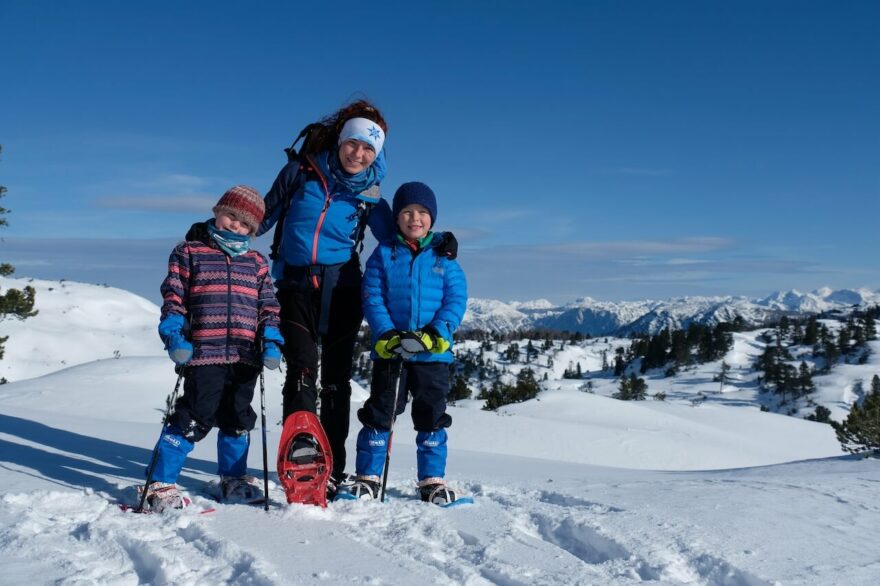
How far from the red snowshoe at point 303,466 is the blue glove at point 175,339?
0.87 meters

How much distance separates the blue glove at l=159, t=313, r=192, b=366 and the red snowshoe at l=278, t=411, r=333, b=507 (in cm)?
87

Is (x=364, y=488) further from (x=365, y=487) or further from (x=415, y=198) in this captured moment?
(x=415, y=198)

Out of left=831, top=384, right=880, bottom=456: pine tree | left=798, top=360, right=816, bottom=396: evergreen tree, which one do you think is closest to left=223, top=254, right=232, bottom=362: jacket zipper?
left=831, top=384, right=880, bottom=456: pine tree

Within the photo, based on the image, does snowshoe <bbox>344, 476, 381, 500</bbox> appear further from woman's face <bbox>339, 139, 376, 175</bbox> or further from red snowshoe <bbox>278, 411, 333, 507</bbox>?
woman's face <bbox>339, 139, 376, 175</bbox>

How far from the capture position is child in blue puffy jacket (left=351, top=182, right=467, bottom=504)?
185 inches

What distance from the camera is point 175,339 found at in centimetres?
409

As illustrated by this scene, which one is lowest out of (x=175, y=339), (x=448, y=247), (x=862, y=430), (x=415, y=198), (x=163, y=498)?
(x=862, y=430)

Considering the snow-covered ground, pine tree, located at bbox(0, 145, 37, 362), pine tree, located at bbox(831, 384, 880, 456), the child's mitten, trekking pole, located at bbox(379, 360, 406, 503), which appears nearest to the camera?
the snow-covered ground

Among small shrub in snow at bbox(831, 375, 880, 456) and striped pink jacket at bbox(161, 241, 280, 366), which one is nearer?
striped pink jacket at bbox(161, 241, 280, 366)

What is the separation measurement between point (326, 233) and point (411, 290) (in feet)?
2.61

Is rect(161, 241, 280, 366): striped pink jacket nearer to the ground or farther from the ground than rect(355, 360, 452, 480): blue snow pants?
farther from the ground

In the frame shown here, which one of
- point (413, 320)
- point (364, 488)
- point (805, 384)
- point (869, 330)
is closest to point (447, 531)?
point (364, 488)

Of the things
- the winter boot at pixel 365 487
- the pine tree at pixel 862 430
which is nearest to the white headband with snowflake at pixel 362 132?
the winter boot at pixel 365 487

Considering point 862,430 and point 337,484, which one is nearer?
point 337,484
